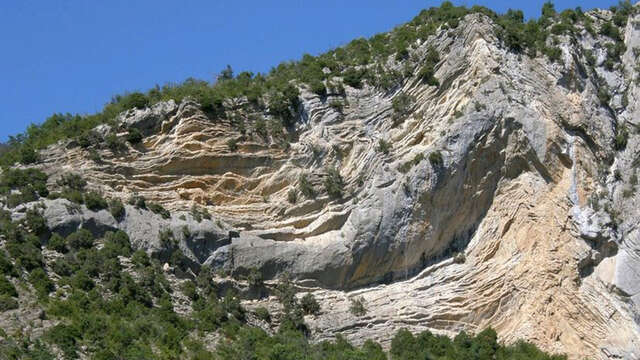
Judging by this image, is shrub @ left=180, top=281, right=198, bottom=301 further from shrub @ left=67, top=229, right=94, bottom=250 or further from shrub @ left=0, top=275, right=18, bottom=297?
shrub @ left=0, top=275, right=18, bottom=297

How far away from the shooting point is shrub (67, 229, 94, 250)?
115ft

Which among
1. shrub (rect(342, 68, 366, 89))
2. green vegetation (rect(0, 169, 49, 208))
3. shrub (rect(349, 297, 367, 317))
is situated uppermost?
shrub (rect(342, 68, 366, 89))

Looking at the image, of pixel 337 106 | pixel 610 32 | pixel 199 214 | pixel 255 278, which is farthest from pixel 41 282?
pixel 610 32

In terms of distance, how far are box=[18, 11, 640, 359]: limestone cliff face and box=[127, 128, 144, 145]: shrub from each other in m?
0.27

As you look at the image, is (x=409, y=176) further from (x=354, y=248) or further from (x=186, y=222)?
(x=186, y=222)

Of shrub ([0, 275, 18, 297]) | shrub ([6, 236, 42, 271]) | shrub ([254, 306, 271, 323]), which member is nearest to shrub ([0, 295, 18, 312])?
shrub ([0, 275, 18, 297])

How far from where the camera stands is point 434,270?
123 ft

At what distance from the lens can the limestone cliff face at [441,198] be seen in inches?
1436

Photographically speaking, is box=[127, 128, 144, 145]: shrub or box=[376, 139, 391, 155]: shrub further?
box=[376, 139, 391, 155]: shrub

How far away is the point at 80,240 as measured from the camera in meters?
35.0

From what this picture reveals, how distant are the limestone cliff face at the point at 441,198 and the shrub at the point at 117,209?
1.10 metres

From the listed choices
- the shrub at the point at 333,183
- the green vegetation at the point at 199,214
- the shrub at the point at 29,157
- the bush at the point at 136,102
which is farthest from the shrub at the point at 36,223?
the shrub at the point at 333,183

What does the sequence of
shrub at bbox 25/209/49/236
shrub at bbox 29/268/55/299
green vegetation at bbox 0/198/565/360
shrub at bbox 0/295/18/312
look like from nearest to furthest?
green vegetation at bbox 0/198/565/360 < shrub at bbox 0/295/18/312 < shrub at bbox 29/268/55/299 < shrub at bbox 25/209/49/236

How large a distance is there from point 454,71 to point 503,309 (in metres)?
7.93
